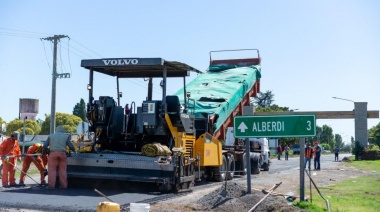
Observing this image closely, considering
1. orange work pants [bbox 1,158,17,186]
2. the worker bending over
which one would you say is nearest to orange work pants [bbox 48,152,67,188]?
the worker bending over

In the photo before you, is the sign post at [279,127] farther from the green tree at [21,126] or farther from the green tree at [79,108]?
the green tree at [79,108]

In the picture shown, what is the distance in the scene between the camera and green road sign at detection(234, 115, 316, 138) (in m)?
9.02

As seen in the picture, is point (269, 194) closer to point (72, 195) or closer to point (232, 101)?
point (72, 195)

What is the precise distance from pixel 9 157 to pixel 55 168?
1.61 metres

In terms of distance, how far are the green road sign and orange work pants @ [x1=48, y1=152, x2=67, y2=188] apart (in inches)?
162

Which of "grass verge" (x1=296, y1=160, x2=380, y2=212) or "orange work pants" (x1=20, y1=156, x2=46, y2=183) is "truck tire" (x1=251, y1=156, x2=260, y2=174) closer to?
"grass verge" (x1=296, y1=160, x2=380, y2=212)

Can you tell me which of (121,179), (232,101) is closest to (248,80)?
(232,101)

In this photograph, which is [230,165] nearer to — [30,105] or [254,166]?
[254,166]

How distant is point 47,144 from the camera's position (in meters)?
11.7

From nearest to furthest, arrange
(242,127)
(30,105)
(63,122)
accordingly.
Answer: (242,127), (30,105), (63,122)

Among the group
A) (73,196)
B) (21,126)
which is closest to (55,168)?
(73,196)

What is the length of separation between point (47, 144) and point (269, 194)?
5.48 meters

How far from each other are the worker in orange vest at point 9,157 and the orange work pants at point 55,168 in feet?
4.97

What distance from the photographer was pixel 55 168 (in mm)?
11297
